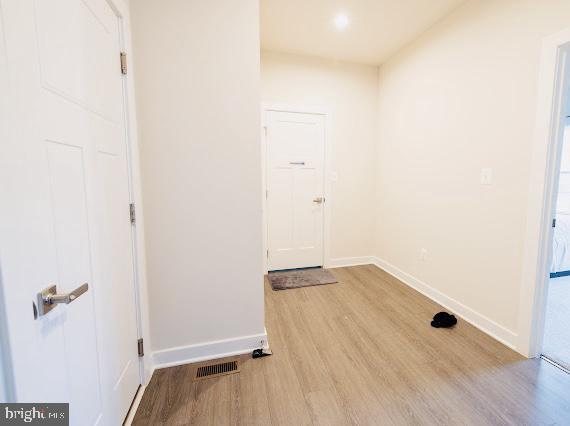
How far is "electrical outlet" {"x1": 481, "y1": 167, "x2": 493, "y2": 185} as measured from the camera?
211 centimetres

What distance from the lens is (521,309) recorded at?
1.88 metres

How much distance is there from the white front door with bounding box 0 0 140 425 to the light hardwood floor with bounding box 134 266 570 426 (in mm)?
456

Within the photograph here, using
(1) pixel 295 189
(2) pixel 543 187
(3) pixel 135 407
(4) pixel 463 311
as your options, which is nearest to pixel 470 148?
(2) pixel 543 187

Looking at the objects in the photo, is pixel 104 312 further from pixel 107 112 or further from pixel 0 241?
pixel 107 112

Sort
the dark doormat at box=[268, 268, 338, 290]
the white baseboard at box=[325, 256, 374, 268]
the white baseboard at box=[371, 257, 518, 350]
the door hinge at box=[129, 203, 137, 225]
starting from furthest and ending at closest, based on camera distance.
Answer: the white baseboard at box=[325, 256, 374, 268] → the dark doormat at box=[268, 268, 338, 290] → the white baseboard at box=[371, 257, 518, 350] → the door hinge at box=[129, 203, 137, 225]

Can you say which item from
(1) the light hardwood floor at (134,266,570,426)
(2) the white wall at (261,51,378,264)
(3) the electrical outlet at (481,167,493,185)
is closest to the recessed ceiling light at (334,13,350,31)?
(2) the white wall at (261,51,378,264)

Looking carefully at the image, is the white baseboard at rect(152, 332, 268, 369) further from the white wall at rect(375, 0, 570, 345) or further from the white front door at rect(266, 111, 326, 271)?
the white wall at rect(375, 0, 570, 345)

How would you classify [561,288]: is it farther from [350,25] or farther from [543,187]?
[350,25]

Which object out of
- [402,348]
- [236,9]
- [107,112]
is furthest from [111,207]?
[402,348]

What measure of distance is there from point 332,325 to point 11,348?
206 cm

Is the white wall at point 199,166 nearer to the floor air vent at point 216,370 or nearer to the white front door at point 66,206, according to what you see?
the floor air vent at point 216,370

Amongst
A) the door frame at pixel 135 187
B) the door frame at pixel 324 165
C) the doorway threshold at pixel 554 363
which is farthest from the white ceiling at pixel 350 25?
the doorway threshold at pixel 554 363

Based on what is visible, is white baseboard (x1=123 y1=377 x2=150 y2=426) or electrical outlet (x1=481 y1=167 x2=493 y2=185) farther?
electrical outlet (x1=481 y1=167 x2=493 y2=185)

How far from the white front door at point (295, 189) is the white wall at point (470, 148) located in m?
1.00
